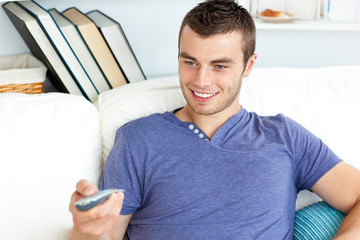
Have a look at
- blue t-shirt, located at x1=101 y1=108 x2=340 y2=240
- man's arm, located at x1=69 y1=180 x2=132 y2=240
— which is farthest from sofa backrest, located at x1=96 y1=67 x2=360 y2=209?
man's arm, located at x1=69 y1=180 x2=132 y2=240

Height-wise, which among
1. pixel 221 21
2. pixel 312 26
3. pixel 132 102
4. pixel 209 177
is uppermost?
pixel 221 21

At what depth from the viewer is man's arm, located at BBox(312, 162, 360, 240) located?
1.33 m

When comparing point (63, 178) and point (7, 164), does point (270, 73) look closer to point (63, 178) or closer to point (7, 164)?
point (63, 178)

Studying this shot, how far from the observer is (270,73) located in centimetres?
164

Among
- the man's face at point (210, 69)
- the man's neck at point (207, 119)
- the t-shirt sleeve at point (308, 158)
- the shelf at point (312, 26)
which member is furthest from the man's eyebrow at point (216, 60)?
the shelf at point (312, 26)

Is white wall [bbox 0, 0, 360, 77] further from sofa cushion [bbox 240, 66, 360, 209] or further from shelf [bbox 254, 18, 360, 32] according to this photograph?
sofa cushion [bbox 240, 66, 360, 209]

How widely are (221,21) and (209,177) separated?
1.35 ft

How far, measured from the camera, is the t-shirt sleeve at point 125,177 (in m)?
1.32

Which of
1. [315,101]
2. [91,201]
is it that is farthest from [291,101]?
[91,201]

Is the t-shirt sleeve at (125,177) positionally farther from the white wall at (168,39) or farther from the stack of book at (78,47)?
the white wall at (168,39)

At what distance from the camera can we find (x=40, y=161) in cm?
137

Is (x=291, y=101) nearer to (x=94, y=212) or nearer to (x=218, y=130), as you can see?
(x=218, y=130)

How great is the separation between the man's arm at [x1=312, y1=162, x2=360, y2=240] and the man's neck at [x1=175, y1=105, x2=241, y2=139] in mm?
314

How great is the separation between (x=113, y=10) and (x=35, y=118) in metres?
0.57
